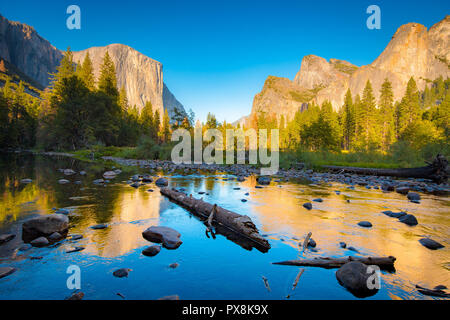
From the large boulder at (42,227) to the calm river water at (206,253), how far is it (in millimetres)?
184

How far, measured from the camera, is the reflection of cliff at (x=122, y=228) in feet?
13.3

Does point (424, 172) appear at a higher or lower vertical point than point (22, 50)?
lower

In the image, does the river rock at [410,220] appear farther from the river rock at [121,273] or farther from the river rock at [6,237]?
the river rock at [6,237]

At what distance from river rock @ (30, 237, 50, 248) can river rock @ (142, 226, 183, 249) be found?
1.74m

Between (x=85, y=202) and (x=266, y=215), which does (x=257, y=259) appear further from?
(x=85, y=202)

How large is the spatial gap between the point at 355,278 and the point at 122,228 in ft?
15.7

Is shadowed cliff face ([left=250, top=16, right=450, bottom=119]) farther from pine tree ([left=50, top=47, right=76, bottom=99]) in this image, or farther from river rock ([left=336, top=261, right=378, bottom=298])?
river rock ([left=336, top=261, right=378, bottom=298])

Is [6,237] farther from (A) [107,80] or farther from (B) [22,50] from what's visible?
(B) [22,50]

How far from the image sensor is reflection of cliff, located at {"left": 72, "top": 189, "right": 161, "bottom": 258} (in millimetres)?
4047

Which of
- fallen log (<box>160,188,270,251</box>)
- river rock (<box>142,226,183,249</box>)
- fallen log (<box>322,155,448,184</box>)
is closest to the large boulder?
river rock (<box>142,226,183,249</box>)

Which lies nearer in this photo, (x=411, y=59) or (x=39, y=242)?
(x=39, y=242)

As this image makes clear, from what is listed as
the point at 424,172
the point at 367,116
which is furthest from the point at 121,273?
the point at 367,116

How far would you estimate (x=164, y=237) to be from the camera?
14.7ft
